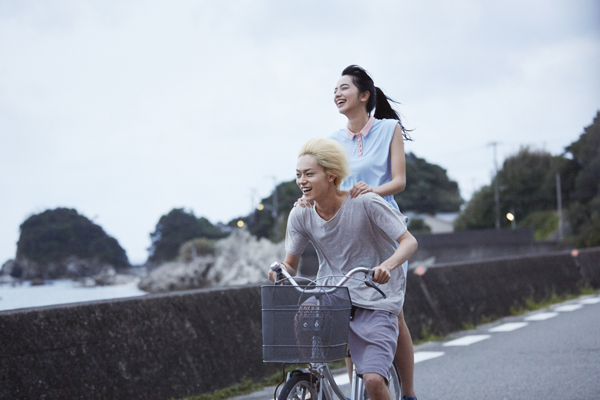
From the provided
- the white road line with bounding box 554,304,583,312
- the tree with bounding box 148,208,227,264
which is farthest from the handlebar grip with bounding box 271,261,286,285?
the tree with bounding box 148,208,227,264

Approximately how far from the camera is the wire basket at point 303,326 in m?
2.79

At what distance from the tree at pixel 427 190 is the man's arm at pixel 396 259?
106m

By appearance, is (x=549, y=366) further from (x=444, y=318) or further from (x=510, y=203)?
(x=510, y=203)

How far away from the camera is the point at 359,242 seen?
10.9 feet

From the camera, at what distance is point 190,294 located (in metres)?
5.74

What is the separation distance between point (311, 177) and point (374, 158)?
0.78 m

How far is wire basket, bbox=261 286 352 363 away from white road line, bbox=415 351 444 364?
4502mm

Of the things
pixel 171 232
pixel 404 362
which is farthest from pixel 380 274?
pixel 171 232

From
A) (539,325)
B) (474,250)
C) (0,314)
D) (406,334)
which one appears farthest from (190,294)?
(474,250)

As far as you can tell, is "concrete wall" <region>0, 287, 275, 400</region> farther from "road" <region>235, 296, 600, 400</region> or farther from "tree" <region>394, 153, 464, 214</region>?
"tree" <region>394, 153, 464, 214</region>

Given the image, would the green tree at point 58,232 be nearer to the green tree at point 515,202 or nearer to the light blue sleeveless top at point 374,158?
the light blue sleeveless top at point 374,158

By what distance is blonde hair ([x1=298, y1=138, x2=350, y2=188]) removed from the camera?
3.14 meters

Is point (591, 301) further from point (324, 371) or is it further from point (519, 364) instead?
point (324, 371)

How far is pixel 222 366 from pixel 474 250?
59.2 m
